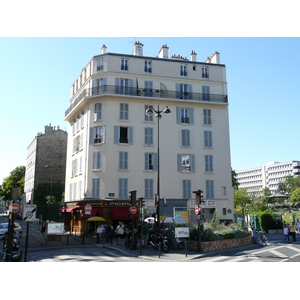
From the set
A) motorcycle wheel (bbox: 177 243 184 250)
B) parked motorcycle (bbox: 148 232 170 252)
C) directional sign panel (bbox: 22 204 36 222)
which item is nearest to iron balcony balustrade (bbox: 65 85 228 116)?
parked motorcycle (bbox: 148 232 170 252)

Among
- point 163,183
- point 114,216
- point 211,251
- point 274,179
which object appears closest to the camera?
point 211,251

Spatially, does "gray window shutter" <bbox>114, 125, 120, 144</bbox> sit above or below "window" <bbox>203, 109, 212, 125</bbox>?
below

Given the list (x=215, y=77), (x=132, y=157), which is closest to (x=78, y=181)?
(x=132, y=157)

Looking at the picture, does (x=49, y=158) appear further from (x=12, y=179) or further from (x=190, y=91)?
(x=190, y=91)

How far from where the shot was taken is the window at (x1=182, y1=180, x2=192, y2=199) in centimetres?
3253

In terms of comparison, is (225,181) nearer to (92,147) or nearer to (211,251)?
(92,147)

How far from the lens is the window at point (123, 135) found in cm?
3222

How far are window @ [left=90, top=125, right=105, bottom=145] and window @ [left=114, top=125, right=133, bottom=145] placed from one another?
48.5 inches

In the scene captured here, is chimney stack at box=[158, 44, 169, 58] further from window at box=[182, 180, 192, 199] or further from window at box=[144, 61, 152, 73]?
window at box=[182, 180, 192, 199]

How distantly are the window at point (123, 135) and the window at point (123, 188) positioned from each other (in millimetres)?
3639

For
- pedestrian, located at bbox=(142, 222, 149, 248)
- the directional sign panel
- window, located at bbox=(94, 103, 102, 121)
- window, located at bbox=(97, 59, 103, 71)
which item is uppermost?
window, located at bbox=(97, 59, 103, 71)

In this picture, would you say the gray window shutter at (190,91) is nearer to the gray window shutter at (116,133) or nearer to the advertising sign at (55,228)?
the gray window shutter at (116,133)
